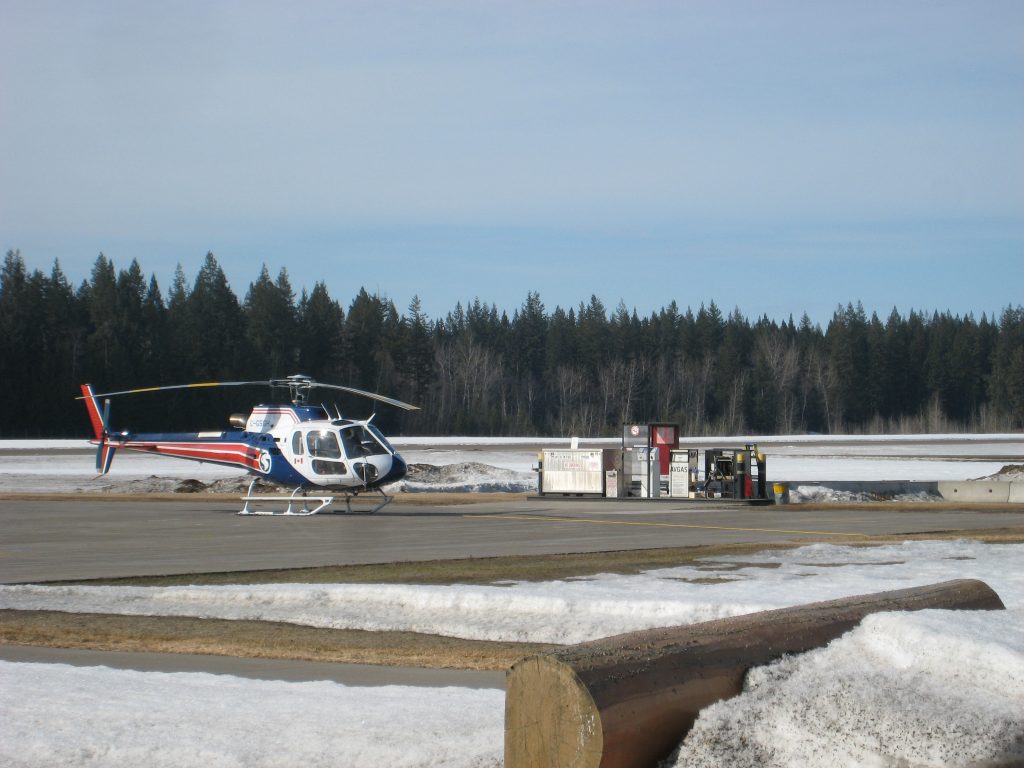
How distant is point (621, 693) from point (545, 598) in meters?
6.36

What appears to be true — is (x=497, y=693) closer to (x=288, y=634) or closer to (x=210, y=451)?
(x=288, y=634)

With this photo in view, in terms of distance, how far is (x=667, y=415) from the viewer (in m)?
154

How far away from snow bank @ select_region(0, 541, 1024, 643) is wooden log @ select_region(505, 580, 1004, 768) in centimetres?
447

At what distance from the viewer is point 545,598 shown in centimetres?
1118

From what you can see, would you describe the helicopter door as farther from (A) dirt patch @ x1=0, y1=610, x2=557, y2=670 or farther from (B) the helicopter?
(A) dirt patch @ x1=0, y1=610, x2=557, y2=670

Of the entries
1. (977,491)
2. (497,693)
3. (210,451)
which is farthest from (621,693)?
(977,491)

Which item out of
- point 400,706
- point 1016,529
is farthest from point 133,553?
point 1016,529

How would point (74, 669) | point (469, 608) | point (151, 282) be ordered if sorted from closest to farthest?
point (74, 669) < point (469, 608) < point (151, 282)

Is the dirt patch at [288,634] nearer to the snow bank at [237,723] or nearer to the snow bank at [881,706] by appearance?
the snow bank at [237,723]

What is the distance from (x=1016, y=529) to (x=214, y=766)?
19.1 meters

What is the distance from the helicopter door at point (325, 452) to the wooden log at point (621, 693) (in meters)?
21.7

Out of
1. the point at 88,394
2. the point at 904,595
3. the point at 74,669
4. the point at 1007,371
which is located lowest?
the point at 74,669

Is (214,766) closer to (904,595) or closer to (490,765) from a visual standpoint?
(490,765)

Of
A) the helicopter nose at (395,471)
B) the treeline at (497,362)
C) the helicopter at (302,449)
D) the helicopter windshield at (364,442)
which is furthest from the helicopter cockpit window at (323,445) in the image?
the treeline at (497,362)
